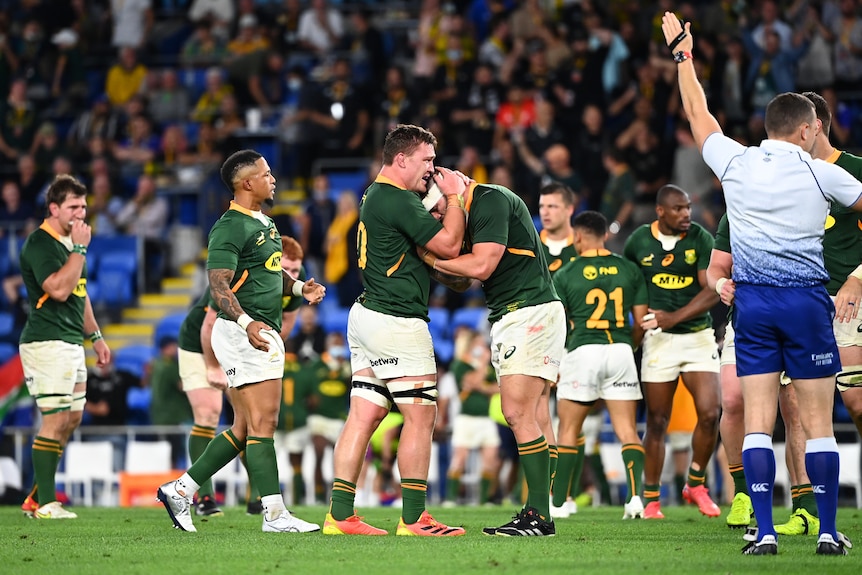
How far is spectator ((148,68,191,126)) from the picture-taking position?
80.5ft

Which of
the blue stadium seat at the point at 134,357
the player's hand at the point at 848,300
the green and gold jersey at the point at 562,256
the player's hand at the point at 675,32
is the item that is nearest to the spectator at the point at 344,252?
the blue stadium seat at the point at 134,357

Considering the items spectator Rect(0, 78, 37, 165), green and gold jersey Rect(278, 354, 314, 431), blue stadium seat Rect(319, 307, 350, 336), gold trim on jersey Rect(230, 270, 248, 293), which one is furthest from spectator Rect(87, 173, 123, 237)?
gold trim on jersey Rect(230, 270, 248, 293)

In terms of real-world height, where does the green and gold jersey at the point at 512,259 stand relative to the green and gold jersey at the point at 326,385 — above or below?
above

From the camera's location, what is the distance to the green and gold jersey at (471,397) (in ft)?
56.3

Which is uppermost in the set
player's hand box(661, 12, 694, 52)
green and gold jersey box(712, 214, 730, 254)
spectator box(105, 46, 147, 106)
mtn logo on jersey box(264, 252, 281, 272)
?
spectator box(105, 46, 147, 106)

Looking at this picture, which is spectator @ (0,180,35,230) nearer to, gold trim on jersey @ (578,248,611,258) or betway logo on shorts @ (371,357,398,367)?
gold trim on jersey @ (578,248,611,258)

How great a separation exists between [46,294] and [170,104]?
14.1m

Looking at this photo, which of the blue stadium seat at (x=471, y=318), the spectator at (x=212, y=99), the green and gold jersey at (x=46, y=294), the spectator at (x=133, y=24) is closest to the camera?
the green and gold jersey at (x=46, y=294)

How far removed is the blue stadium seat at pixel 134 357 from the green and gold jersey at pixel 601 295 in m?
10.5

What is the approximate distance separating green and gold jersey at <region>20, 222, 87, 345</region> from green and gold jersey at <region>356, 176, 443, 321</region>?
370cm

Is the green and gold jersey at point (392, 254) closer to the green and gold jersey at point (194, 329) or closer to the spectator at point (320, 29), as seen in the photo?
the green and gold jersey at point (194, 329)

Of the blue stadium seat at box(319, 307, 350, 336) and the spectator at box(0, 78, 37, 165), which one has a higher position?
the spectator at box(0, 78, 37, 165)

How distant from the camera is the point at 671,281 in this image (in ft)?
36.9

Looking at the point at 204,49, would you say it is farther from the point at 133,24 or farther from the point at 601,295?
the point at 601,295
